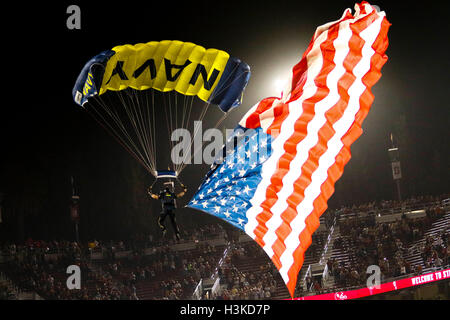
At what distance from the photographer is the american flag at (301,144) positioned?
723 centimetres

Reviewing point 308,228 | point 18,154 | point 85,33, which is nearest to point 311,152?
point 308,228

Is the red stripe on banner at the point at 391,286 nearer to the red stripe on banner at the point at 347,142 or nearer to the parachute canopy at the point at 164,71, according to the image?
the parachute canopy at the point at 164,71

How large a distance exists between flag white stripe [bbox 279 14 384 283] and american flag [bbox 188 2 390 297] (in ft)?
0.04

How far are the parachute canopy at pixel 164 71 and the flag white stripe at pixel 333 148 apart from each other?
5.37m

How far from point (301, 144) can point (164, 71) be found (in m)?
5.50

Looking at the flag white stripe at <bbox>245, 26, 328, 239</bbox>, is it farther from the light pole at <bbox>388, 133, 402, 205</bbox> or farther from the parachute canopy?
the light pole at <bbox>388, 133, 402, 205</bbox>

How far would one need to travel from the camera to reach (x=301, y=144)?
311 inches

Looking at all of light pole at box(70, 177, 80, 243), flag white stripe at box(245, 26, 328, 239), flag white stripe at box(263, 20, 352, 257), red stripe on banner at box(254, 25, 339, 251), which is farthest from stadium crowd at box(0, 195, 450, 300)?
flag white stripe at box(263, 20, 352, 257)

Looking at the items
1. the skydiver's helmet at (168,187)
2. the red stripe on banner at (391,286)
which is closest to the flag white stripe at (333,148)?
the skydiver's helmet at (168,187)

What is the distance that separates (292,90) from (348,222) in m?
16.6

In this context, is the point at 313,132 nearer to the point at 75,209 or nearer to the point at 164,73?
the point at 164,73

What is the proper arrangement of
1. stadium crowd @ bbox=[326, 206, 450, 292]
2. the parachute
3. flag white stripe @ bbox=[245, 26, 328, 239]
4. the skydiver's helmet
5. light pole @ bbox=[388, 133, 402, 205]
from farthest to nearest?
light pole @ bbox=[388, 133, 402, 205] < stadium crowd @ bbox=[326, 206, 450, 292] < the skydiver's helmet < the parachute < flag white stripe @ bbox=[245, 26, 328, 239]

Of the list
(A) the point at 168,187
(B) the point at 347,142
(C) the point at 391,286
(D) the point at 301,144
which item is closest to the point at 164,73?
(A) the point at 168,187

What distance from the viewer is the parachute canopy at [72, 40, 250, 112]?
11.8m
